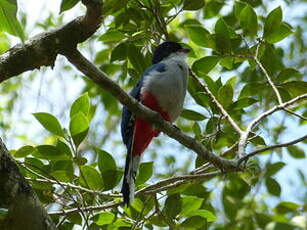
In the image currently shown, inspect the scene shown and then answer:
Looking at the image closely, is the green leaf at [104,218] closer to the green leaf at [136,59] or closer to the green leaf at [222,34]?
the green leaf at [136,59]

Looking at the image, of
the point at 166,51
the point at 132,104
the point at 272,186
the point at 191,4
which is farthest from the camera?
the point at 166,51

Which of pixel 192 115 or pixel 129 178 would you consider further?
pixel 192 115

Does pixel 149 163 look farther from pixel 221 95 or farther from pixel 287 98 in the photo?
pixel 287 98

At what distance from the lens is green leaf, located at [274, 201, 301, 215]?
3709mm

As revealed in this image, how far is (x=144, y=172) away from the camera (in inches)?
141

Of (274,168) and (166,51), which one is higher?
(166,51)

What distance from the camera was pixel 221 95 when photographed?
140 inches

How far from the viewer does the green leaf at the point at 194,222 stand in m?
3.32

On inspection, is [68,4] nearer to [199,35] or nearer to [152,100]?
[199,35]

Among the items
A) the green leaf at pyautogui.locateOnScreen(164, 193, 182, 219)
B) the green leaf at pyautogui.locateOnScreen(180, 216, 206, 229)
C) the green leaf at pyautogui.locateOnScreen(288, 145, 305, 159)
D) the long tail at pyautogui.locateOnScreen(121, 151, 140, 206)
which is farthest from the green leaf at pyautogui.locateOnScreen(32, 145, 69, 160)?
the green leaf at pyautogui.locateOnScreen(288, 145, 305, 159)

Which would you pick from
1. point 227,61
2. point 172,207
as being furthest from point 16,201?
point 227,61

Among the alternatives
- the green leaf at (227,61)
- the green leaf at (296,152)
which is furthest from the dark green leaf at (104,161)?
the green leaf at (296,152)

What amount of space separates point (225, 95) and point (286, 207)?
0.92 metres

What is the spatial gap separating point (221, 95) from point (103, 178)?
3.00 ft
